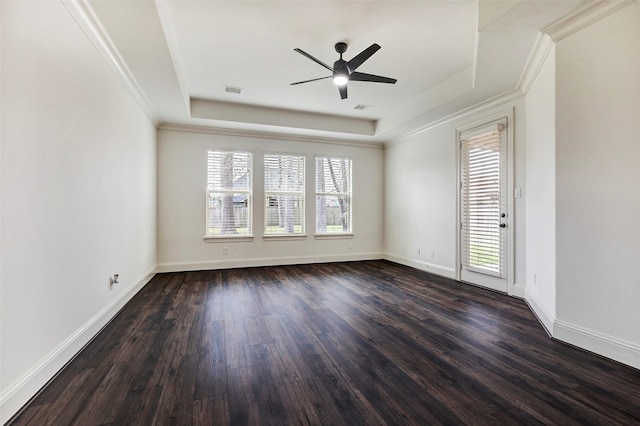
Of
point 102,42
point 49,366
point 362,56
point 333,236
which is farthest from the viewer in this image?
point 333,236

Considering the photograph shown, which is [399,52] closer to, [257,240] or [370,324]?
[370,324]

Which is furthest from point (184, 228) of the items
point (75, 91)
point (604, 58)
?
point (604, 58)

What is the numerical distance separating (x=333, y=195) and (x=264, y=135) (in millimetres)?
1896

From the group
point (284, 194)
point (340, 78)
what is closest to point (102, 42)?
point (340, 78)

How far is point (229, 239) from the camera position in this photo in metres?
5.59

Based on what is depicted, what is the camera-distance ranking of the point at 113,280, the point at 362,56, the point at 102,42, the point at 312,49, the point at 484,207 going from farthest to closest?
the point at 484,207 → the point at 312,49 → the point at 113,280 → the point at 362,56 → the point at 102,42

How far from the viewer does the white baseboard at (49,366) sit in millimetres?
1525

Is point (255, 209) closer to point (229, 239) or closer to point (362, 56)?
point (229, 239)

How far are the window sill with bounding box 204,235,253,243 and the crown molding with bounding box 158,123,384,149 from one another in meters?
1.93

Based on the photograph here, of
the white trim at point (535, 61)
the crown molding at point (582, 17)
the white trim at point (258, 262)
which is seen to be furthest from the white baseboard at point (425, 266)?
the crown molding at point (582, 17)

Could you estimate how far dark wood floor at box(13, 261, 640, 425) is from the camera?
1584mm

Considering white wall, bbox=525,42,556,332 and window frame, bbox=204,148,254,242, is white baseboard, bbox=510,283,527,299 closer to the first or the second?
white wall, bbox=525,42,556,332

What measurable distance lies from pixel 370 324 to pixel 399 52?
2.95 meters

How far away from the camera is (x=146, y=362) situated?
6.97ft
